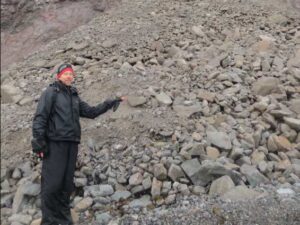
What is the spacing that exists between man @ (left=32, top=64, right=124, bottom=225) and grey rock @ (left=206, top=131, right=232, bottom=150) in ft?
7.78

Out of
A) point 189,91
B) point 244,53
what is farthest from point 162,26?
point 189,91

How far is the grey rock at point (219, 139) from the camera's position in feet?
23.4

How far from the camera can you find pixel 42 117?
5.46 metres

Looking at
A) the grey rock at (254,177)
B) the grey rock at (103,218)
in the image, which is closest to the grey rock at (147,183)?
the grey rock at (103,218)

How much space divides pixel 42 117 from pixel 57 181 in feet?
2.52

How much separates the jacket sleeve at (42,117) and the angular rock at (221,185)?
2313 millimetres

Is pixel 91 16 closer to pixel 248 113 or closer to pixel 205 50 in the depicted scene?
pixel 205 50

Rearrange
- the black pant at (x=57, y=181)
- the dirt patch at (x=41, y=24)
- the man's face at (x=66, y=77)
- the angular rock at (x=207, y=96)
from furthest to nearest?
1. the dirt patch at (x=41, y=24)
2. the angular rock at (x=207, y=96)
3. the man's face at (x=66, y=77)
4. the black pant at (x=57, y=181)

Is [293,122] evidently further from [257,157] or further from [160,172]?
[160,172]

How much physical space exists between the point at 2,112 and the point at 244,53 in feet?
16.0

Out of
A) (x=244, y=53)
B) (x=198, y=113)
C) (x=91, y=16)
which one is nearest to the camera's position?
(x=198, y=113)

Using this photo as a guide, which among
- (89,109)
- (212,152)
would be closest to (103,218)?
(89,109)

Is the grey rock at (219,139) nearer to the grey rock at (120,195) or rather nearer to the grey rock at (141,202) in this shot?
the grey rock at (141,202)

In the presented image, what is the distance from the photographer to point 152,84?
8570mm
